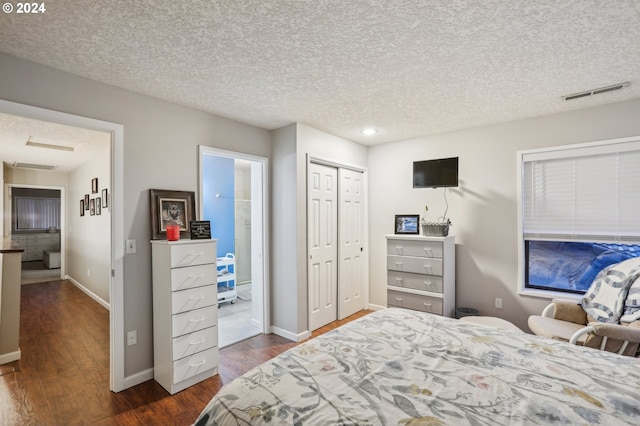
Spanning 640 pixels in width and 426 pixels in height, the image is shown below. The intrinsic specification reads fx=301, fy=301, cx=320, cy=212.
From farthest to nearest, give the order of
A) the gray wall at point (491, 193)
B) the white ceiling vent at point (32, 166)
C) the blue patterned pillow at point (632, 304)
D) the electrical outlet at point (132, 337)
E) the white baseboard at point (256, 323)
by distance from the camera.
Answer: the white ceiling vent at point (32, 166)
the white baseboard at point (256, 323)
the gray wall at point (491, 193)
the electrical outlet at point (132, 337)
the blue patterned pillow at point (632, 304)

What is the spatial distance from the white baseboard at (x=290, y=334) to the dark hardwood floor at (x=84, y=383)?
6cm

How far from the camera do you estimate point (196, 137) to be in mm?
2990

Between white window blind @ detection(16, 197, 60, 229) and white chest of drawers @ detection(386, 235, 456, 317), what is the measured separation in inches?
380

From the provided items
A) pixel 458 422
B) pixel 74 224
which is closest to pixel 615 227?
pixel 458 422

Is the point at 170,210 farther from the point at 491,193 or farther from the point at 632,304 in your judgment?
the point at 632,304

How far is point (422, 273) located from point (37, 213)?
35.0ft

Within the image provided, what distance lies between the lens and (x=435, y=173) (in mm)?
3639

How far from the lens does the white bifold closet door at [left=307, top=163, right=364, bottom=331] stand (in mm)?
3664

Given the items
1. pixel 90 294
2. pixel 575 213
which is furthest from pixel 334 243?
pixel 90 294

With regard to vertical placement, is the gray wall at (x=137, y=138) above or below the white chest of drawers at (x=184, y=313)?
above

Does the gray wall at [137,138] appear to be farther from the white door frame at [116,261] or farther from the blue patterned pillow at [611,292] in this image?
the blue patterned pillow at [611,292]

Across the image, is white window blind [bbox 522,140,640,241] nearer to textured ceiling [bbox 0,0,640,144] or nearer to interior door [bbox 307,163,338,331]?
textured ceiling [bbox 0,0,640,144]

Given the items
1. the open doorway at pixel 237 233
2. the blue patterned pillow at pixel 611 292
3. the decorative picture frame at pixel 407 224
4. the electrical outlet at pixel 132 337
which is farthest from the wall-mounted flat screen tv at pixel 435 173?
the electrical outlet at pixel 132 337

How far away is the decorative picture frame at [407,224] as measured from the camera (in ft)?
12.7
